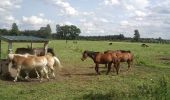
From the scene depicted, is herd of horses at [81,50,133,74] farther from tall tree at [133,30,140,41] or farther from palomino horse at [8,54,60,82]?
tall tree at [133,30,140,41]

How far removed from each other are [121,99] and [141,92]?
3.51 ft

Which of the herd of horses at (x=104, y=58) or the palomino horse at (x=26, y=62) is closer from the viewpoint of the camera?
the palomino horse at (x=26, y=62)

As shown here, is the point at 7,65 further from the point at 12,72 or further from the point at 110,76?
the point at 110,76

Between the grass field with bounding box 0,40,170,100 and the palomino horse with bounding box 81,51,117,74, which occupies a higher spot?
the palomino horse with bounding box 81,51,117,74

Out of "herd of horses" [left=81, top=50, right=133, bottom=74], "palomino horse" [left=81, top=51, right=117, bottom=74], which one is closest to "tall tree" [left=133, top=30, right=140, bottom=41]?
"herd of horses" [left=81, top=50, right=133, bottom=74]

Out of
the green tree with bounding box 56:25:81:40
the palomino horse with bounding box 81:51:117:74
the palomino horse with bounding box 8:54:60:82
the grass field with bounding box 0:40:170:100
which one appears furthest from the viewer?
the green tree with bounding box 56:25:81:40

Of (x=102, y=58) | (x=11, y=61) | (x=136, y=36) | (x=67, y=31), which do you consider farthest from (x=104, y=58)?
(x=136, y=36)

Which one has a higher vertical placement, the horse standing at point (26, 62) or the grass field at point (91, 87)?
the horse standing at point (26, 62)

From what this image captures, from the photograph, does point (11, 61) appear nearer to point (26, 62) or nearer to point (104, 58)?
point (26, 62)

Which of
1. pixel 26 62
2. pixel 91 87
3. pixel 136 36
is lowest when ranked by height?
pixel 91 87

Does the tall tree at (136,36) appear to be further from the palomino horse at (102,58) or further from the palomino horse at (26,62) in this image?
the palomino horse at (26,62)

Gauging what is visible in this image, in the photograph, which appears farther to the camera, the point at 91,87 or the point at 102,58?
the point at 102,58

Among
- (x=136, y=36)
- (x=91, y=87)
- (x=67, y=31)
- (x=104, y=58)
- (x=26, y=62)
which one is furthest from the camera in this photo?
(x=136, y=36)

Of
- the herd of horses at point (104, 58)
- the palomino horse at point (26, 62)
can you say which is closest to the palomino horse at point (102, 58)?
the herd of horses at point (104, 58)
